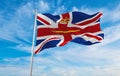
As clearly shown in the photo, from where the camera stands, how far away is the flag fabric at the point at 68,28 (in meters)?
32.2

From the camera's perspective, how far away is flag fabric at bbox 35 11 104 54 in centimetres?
3219

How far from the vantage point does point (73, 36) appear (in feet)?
107

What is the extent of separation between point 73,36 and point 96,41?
2183 mm

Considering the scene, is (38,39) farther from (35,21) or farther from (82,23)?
(82,23)

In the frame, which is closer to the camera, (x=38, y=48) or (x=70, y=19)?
(x=38, y=48)

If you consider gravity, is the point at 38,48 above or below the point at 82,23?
below

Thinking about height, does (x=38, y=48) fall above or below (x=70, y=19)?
below

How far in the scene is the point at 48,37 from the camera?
32.3m

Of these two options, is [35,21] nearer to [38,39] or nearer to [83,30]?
[38,39]

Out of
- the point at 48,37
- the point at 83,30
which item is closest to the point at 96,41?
the point at 83,30

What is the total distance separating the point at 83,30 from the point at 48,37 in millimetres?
3314

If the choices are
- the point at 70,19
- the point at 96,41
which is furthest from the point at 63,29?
the point at 96,41

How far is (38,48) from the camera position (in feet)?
102

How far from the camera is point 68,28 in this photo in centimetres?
3328
